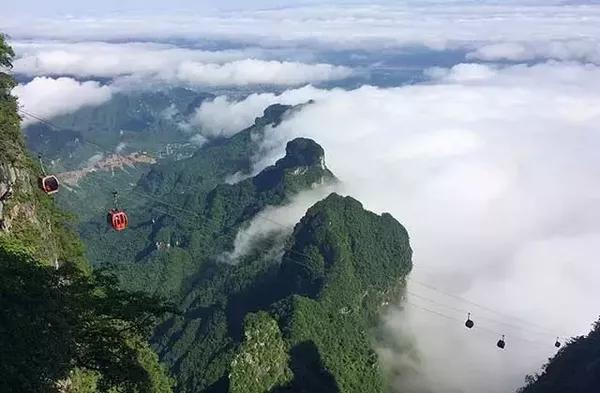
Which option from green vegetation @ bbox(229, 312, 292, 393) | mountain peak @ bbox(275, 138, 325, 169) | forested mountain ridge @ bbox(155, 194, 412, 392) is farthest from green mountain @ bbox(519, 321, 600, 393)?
mountain peak @ bbox(275, 138, 325, 169)

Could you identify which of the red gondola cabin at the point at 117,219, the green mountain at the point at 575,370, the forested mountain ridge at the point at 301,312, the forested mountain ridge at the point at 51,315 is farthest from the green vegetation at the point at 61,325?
the forested mountain ridge at the point at 301,312

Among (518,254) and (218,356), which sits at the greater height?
(218,356)

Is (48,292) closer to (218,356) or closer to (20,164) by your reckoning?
(20,164)

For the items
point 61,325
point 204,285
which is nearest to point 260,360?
point 61,325

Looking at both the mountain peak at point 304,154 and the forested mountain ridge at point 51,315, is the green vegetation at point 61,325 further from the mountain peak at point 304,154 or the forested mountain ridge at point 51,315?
the mountain peak at point 304,154

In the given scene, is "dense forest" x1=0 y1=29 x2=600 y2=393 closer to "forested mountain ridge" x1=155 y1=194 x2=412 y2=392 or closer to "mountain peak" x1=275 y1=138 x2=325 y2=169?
"forested mountain ridge" x1=155 y1=194 x2=412 y2=392

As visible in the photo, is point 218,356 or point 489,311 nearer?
point 218,356

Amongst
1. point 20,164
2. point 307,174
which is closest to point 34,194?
point 20,164
